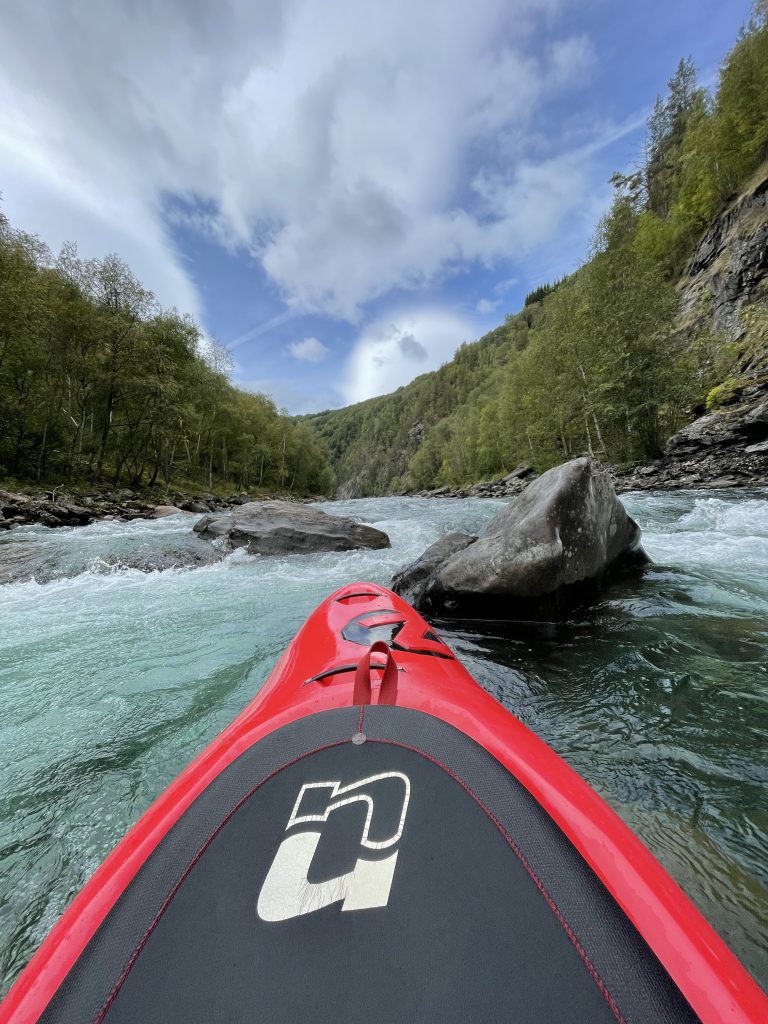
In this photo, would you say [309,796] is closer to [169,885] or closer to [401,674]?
[169,885]

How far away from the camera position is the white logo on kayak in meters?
0.81

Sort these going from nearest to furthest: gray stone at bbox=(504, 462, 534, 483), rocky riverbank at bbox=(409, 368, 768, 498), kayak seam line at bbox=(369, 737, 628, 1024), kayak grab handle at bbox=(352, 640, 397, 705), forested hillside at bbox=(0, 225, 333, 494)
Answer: kayak seam line at bbox=(369, 737, 628, 1024) < kayak grab handle at bbox=(352, 640, 397, 705) < rocky riverbank at bbox=(409, 368, 768, 498) < forested hillside at bbox=(0, 225, 333, 494) < gray stone at bbox=(504, 462, 534, 483)

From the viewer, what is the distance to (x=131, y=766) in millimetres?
2137

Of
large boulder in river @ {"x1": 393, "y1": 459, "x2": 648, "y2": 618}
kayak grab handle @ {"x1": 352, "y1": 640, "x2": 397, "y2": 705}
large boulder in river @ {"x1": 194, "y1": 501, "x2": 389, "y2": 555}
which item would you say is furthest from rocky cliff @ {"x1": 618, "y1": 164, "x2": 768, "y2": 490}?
kayak grab handle @ {"x1": 352, "y1": 640, "x2": 397, "y2": 705}

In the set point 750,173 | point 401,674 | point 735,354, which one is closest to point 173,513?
point 401,674

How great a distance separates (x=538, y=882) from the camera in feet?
2.72

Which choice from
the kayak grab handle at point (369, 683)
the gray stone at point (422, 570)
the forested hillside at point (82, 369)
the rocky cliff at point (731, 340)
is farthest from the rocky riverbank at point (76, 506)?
the rocky cliff at point (731, 340)

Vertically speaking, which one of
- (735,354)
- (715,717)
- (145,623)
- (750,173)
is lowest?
(715,717)

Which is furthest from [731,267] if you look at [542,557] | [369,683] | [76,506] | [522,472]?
[76,506]

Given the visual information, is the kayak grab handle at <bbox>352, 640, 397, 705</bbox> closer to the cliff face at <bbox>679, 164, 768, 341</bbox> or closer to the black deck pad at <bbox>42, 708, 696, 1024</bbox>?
the black deck pad at <bbox>42, 708, 696, 1024</bbox>

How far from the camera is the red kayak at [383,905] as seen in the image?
653 millimetres

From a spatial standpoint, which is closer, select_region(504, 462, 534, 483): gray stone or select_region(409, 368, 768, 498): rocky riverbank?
select_region(409, 368, 768, 498): rocky riverbank

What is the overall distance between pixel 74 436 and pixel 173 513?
7.40 metres

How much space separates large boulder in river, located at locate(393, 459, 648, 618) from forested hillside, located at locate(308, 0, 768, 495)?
42.6ft
